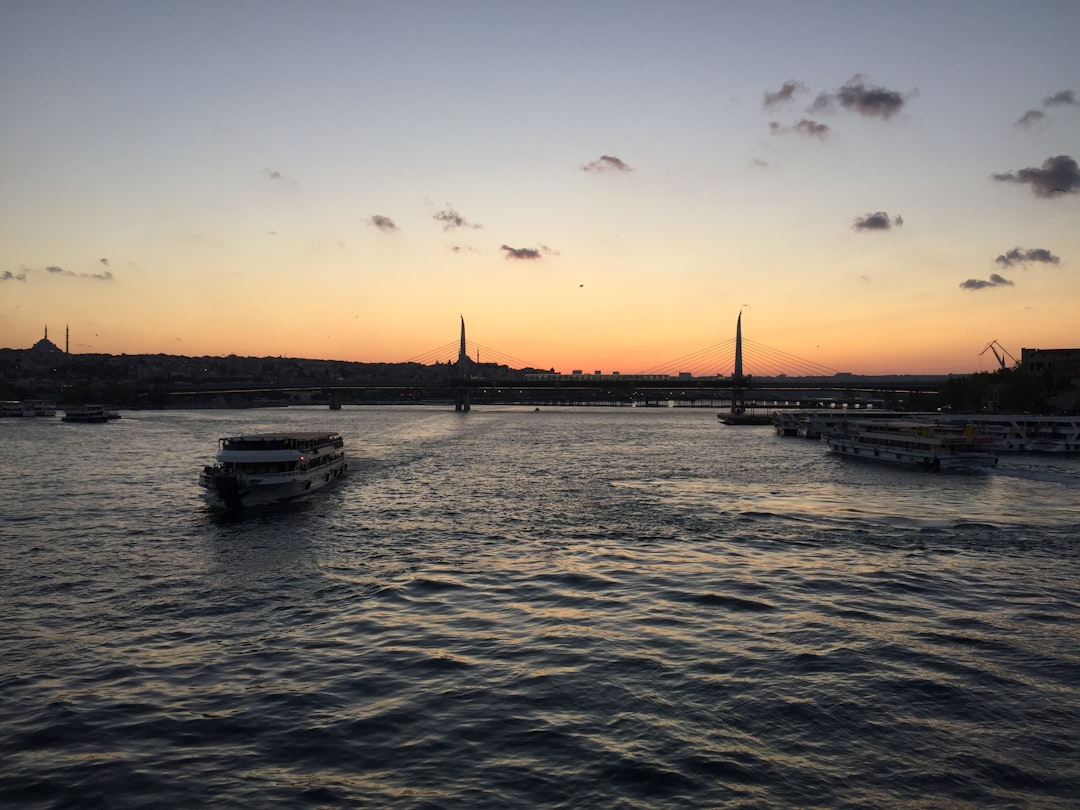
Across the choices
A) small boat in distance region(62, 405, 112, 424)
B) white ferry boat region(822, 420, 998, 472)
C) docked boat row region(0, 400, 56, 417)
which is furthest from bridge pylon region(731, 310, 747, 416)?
docked boat row region(0, 400, 56, 417)

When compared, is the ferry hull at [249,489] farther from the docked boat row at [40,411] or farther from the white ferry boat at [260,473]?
the docked boat row at [40,411]

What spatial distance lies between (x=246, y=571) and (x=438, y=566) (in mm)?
7010

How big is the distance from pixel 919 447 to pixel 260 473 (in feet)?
179

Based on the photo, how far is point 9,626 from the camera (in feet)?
69.6

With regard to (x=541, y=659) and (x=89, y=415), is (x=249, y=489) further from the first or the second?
(x=89, y=415)

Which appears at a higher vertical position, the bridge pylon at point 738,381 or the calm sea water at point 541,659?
the bridge pylon at point 738,381

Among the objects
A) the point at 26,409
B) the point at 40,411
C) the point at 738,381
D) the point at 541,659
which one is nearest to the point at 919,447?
the point at 541,659

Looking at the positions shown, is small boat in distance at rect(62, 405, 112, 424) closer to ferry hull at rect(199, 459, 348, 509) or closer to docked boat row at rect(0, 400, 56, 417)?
docked boat row at rect(0, 400, 56, 417)

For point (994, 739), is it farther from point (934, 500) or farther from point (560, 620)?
point (934, 500)

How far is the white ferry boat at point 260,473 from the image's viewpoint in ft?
137

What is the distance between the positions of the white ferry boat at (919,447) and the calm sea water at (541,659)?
→ 2422 cm

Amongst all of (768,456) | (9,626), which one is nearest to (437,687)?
(9,626)

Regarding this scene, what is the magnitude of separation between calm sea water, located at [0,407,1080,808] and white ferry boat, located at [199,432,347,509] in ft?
6.16

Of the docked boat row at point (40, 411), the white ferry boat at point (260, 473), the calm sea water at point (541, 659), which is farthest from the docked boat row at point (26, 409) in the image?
the calm sea water at point (541, 659)
